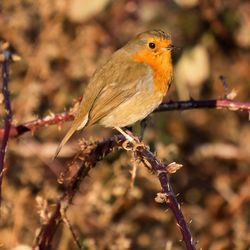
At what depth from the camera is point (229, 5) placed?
5.76m

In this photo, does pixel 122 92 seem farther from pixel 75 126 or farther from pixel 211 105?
pixel 211 105

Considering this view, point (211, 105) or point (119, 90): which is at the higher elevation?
point (119, 90)

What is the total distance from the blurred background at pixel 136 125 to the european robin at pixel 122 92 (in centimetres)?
47

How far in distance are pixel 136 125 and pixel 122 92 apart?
41 centimetres

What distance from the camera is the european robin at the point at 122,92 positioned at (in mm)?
3945

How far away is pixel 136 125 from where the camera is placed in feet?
14.5

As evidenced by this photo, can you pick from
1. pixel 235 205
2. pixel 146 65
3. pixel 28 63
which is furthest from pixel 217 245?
pixel 28 63

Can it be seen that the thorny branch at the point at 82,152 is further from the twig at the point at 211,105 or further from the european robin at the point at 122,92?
the european robin at the point at 122,92

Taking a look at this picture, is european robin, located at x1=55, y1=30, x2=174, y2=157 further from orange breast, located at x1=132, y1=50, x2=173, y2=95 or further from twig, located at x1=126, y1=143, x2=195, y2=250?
twig, located at x1=126, y1=143, x2=195, y2=250

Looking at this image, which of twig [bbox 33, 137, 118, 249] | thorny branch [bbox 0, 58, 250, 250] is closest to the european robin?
thorny branch [bbox 0, 58, 250, 250]

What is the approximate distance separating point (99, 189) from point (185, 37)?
1610mm

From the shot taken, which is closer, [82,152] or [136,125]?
[82,152]

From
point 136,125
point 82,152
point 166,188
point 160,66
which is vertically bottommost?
point 166,188

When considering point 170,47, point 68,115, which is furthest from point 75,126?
point 170,47
